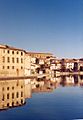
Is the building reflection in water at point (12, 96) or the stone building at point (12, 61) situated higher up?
the stone building at point (12, 61)

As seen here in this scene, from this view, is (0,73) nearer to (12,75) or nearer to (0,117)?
(12,75)

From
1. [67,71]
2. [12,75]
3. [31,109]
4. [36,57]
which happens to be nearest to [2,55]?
[12,75]

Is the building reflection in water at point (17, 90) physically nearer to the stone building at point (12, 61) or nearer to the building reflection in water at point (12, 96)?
the building reflection in water at point (12, 96)

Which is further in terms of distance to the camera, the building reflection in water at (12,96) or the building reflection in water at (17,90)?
the building reflection in water at (17,90)

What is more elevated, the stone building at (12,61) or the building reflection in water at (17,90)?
the stone building at (12,61)

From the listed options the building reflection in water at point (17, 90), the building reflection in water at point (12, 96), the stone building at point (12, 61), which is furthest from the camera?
the stone building at point (12, 61)

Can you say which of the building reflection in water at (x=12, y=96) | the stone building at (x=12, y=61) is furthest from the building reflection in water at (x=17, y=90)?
the stone building at (x=12, y=61)

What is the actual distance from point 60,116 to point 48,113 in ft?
0.71

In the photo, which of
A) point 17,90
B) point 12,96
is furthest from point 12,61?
point 12,96

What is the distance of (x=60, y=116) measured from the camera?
386 centimetres

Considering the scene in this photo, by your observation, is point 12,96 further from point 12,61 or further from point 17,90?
point 12,61

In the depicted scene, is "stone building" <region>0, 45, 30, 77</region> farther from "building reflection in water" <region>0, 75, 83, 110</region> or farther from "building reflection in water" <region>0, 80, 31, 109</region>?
"building reflection in water" <region>0, 80, 31, 109</region>

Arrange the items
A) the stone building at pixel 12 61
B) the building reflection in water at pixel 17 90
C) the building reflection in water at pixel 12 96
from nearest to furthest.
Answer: the building reflection in water at pixel 12 96 → the building reflection in water at pixel 17 90 → the stone building at pixel 12 61

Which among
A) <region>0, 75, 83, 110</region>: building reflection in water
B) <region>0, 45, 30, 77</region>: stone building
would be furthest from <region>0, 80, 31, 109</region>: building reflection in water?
<region>0, 45, 30, 77</region>: stone building
